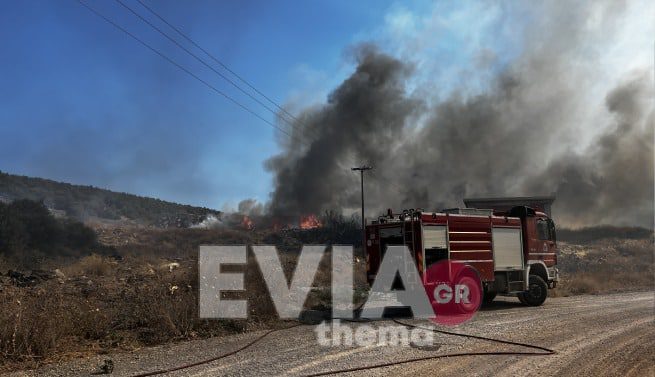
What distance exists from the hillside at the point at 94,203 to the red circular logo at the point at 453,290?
6438cm

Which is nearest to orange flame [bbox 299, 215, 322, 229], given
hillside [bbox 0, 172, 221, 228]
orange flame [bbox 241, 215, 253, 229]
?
orange flame [bbox 241, 215, 253, 229]

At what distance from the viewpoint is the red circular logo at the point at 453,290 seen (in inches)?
444

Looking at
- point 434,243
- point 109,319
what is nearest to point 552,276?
point 434,243

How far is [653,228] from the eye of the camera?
65812 millimetres

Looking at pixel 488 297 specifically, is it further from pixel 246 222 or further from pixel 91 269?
pixel 246 222

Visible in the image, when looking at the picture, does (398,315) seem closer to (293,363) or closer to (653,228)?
(293,363)

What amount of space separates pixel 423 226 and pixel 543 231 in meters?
5.62

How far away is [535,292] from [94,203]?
8415 cm

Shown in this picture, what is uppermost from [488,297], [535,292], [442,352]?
[535,292]

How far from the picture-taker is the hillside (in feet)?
233

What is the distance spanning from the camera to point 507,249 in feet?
44.0

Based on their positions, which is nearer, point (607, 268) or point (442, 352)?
point (442, 352)

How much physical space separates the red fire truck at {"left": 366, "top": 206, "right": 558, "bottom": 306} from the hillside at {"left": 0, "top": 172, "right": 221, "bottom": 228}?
6317 centimetres

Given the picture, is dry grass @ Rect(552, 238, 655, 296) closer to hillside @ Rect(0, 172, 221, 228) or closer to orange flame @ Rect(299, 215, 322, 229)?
orange flame @ Rect(299, 215, 322, 229)
